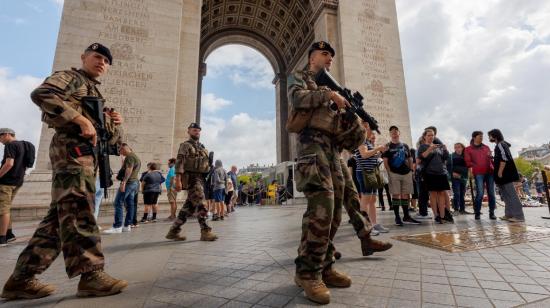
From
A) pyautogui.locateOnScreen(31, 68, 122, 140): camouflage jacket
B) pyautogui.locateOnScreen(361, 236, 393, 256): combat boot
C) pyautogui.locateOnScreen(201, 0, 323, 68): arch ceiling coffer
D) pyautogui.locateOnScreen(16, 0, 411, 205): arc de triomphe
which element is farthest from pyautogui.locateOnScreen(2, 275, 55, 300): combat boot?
pyautogui.locateOnScreen(201, 0, 323, 68): arch ceiling coffer

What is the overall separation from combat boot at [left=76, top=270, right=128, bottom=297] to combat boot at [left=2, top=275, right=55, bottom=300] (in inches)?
10.8

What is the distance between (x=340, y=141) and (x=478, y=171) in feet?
18.6

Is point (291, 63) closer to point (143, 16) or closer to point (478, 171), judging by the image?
point (143, 16)

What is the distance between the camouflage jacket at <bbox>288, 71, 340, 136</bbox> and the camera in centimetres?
197

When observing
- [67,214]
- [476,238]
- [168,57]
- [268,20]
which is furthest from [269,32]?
[67,214]

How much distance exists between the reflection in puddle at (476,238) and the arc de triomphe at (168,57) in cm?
1028

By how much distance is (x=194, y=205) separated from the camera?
437cm

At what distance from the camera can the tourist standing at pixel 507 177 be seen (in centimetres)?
541

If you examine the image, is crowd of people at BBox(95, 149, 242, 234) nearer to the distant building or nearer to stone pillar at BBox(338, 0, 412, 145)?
stone pillar at BBox(338, 0, 412, 145)

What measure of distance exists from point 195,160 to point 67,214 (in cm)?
255

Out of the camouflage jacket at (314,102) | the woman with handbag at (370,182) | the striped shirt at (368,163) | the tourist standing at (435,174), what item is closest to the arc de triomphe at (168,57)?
the striped shirt at (368,163)

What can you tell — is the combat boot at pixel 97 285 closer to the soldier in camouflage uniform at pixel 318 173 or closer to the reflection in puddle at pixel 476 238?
the soldier in camouflage uniform at pixel 318 173

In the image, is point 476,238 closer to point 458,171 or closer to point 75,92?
point 458,171

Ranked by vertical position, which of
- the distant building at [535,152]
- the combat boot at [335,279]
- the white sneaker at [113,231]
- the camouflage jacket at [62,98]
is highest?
the distant building at [535,152]
